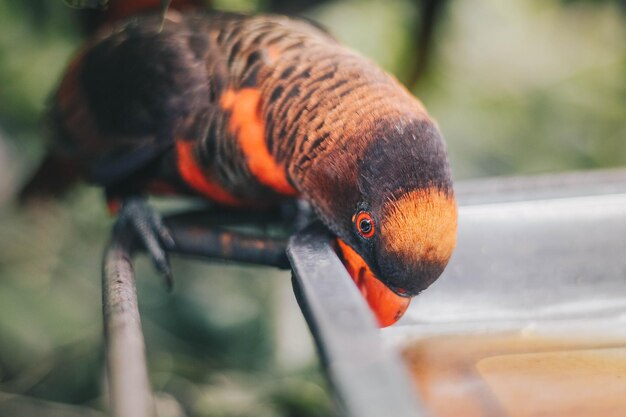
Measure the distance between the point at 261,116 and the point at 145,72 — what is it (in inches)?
11.2

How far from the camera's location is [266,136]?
107 cm

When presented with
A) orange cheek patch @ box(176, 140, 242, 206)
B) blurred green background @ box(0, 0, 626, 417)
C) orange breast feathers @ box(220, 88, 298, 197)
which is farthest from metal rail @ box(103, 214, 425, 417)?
blurred green background @ box(0, 0, 626, 417)

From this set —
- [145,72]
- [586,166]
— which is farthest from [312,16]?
[586,166]

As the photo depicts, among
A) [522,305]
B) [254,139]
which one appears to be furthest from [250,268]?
[522,305]

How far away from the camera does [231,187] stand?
118 cm

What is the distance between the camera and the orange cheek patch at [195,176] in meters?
1.20

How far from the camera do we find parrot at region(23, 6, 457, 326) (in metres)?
0.79

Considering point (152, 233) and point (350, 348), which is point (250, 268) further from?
point (350, 348)

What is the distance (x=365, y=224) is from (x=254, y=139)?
1.05 ft

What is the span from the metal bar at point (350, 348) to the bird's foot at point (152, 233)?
49 cm

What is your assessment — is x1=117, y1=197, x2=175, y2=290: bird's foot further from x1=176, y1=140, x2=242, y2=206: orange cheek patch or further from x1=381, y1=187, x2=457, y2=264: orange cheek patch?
x1=381, y1=187, x2=457, y2=264: orange cheek patch

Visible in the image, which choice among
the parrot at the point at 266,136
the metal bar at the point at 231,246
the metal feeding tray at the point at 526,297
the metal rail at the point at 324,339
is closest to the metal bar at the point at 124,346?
the metal rail at the point at 324,339

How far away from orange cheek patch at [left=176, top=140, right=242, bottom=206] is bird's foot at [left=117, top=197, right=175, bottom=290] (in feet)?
0.30

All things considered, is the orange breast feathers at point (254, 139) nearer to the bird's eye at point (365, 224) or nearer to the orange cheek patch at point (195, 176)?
the orange cheek patch at point (195, 176)
